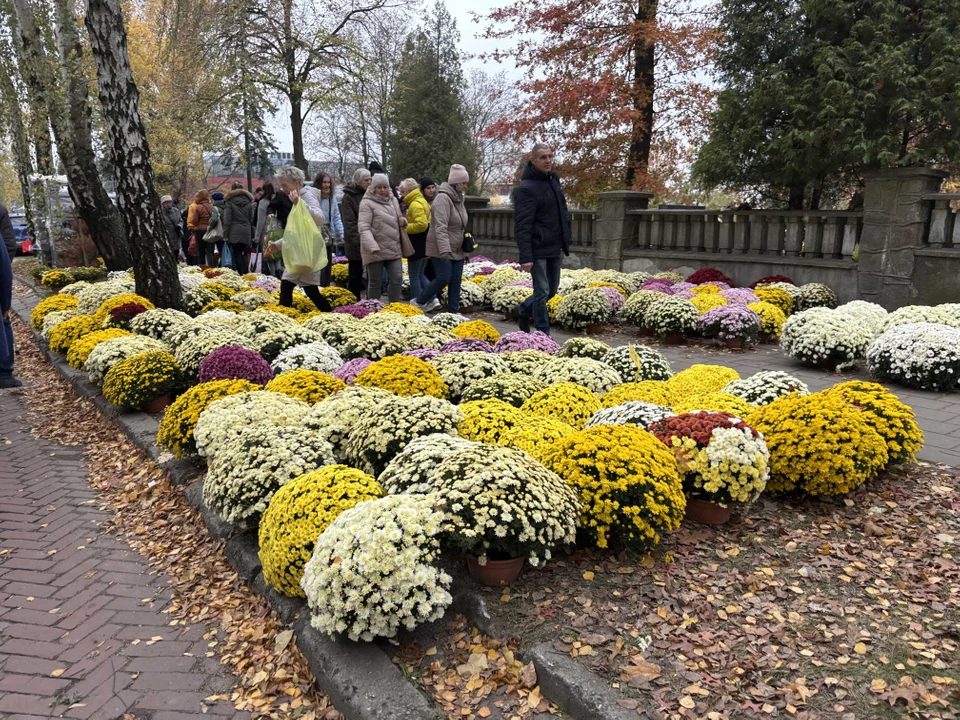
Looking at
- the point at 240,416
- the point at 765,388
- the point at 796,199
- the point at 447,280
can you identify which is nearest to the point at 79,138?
the point at 447,280

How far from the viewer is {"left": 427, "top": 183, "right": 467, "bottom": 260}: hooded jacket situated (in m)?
8.42

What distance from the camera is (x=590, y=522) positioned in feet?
10.3

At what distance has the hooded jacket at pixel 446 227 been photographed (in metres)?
8.42

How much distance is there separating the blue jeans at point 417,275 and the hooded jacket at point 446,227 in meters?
1.34

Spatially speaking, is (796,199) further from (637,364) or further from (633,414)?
(633,414)

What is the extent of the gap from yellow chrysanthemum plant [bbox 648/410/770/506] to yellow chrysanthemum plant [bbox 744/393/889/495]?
0.42ft

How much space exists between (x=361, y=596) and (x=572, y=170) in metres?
14.1

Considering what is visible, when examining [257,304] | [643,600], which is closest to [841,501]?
[643,600]

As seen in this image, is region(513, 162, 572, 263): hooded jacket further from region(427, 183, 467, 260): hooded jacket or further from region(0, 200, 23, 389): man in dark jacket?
region(0, 200, 23, 389): man in dark jacket

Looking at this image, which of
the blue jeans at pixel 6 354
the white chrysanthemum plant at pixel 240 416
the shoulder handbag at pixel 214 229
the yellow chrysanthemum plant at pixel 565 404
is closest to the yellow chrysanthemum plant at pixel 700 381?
the yellow chrysanthemum plant at pixel 565 404

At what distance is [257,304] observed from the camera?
9.48 meters

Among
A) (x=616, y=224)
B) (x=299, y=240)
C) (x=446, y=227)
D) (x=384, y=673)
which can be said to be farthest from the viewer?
(x=616, y=224)

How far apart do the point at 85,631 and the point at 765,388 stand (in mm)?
4174

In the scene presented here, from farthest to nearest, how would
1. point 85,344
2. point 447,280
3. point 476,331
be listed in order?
point 447,280 < point 85,344 < point 476,331
